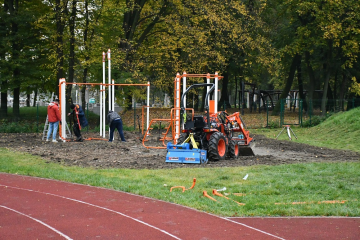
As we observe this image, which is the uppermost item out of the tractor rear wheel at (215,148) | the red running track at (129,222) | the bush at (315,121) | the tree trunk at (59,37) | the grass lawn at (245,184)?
the tree trunk at (59,37)

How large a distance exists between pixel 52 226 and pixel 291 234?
3.90 meters

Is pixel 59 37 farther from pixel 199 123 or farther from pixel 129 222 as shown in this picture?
pixel 129 222

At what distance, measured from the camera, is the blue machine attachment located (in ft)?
48.0

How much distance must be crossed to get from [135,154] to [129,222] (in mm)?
8897

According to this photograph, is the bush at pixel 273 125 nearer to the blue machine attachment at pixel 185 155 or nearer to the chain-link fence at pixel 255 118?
the chain-link fence at pixel 255 118

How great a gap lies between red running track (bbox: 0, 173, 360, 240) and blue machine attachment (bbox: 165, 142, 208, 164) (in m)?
4.55

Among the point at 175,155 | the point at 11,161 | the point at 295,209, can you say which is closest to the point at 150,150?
the point at 175,155

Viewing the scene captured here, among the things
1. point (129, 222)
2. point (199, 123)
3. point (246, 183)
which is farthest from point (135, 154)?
point (129, 222)

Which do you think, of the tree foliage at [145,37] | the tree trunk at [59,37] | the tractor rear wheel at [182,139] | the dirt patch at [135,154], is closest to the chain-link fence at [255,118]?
the tree foliage at [145,37]

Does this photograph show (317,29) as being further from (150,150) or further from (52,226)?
(52,226)

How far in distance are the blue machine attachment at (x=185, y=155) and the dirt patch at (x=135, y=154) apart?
22 cm

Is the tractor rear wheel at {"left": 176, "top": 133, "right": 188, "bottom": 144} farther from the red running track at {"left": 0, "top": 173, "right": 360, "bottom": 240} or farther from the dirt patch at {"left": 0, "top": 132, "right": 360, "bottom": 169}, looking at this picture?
the red running track at {"left": 0, "top": 173, "right": 360, "bottom": 240}

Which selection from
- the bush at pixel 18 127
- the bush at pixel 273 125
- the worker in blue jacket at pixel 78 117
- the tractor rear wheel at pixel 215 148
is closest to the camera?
the tractor rear wheel at pixel 215 148

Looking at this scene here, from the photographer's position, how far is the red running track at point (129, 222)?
7.40 m
